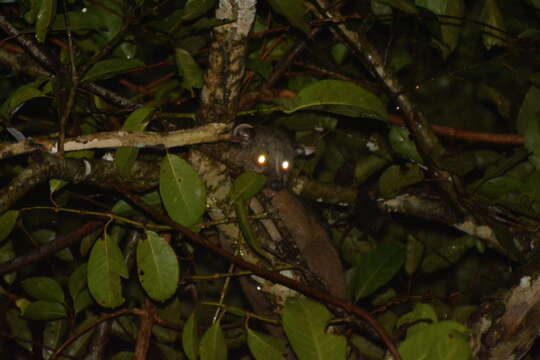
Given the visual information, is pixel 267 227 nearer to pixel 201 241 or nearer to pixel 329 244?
pixel 201 241

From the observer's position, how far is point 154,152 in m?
2.77

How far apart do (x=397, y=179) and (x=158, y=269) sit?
3.85ft

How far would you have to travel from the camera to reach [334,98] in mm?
2174

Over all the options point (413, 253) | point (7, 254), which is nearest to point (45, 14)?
point (7, 254)

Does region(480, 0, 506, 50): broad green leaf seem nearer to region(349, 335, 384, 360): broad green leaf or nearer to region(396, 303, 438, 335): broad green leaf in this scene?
region(396, 303, 438, 335): broad green leaf

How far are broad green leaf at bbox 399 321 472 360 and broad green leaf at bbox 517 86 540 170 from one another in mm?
914

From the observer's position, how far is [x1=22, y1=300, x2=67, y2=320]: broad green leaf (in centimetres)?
257

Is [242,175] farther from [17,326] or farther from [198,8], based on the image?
[17,326]

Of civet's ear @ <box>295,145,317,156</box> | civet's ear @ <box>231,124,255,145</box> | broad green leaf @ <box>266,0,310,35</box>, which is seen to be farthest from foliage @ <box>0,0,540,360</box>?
civet's ear @ <box>231,124,255,145</box>

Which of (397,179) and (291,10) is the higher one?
(291,10)

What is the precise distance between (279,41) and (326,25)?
40 cm

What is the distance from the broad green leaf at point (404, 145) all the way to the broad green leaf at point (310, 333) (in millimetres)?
980

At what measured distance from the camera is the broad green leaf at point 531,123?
7.99ft

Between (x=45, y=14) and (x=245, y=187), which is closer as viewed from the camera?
(x=45, y=14)
